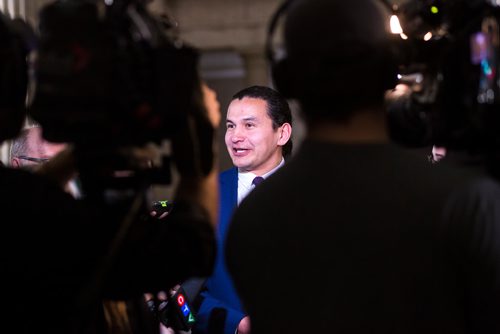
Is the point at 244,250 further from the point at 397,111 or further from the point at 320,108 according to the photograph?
the point at 397,111

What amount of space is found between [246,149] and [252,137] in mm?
64

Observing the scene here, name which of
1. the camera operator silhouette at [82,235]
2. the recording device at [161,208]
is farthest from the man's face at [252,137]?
the camera operator silhouette at [82,235]

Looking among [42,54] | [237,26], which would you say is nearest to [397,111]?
[42,54]

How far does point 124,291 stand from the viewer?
185 centimetres

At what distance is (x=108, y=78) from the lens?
5.47ft

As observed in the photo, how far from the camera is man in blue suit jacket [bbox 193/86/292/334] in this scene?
339cm

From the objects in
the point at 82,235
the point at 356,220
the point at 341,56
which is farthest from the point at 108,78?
the point at 356,220

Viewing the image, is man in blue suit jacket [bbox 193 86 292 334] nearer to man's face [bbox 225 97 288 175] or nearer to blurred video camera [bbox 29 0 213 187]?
man's face [bbox 225 97 288 175]

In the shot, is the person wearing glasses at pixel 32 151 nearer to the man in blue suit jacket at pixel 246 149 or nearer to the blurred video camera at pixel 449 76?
the man in blue suit jacket at pixel 246 149

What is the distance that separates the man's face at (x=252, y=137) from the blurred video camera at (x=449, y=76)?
178cm

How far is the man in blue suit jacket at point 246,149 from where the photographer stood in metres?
3.39

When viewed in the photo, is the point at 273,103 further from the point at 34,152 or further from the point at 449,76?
the point at 449,76

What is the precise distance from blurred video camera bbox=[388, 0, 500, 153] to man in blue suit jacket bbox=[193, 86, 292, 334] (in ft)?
5.49

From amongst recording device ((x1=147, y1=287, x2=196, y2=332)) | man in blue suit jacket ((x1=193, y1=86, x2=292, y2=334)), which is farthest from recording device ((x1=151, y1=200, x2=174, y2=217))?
recording device ((x1=147, y1=287, x2=196, y2=332))
